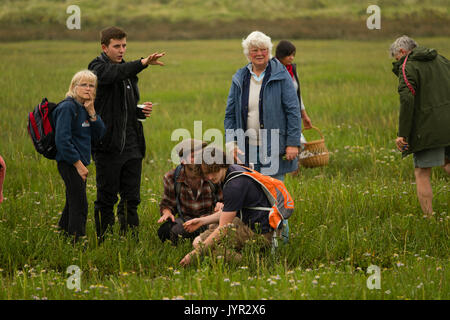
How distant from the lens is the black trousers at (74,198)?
5523 millimetres

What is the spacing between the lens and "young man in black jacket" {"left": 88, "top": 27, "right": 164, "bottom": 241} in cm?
581

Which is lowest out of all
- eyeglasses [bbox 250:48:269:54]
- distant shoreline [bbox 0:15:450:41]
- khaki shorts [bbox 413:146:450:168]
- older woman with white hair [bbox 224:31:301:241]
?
khaki shorts [bbox 413:146:450:168]

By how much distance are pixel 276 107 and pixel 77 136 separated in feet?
6.23

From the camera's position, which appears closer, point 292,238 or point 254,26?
point 292,238

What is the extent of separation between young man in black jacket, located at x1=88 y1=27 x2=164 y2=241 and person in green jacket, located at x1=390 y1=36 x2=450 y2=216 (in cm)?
249

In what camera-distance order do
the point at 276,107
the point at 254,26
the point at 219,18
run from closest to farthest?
the point at 276,107 < the point at 254,26 < the point at 219,18

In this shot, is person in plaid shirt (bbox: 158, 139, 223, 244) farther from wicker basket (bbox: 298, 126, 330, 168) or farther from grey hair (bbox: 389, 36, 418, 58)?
wicker basket (bbox: 298, 126, 330, 168)

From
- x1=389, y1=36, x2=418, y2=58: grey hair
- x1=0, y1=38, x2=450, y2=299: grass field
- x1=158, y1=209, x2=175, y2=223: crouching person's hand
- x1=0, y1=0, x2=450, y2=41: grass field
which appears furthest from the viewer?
x1=0, y1=0, x2=450, y2=41: grass field

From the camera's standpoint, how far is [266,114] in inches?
238

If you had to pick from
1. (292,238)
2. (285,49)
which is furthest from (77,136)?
(285,49)

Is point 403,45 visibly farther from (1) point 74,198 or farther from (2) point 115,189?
(1) point 74,198

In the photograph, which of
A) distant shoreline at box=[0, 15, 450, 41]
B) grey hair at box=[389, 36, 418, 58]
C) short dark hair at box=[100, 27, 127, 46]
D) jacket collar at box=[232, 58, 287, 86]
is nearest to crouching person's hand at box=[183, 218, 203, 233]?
jacket collar at box=[232, 58, 287, 86]

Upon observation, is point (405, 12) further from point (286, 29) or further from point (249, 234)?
point (249, 234)

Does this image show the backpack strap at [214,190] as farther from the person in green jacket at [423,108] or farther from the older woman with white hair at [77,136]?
the person in green jacket at [423,108]
